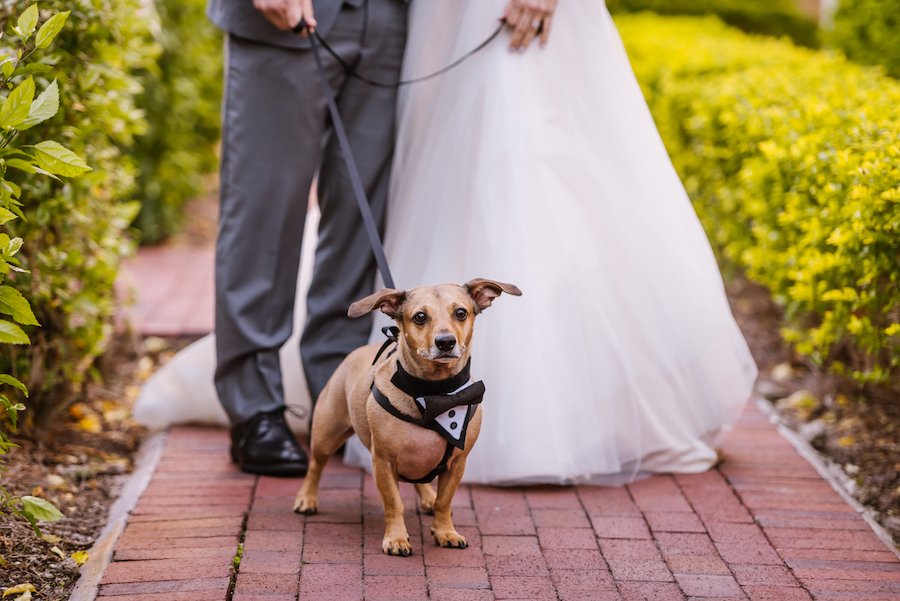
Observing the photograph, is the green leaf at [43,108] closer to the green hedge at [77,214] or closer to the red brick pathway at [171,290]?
the green hedge at [77,214]

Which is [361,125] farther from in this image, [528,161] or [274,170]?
[528,161]

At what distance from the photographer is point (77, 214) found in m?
3.33

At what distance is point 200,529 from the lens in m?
2.73

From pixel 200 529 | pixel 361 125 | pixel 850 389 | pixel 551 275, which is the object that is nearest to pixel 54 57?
pixel 361 125

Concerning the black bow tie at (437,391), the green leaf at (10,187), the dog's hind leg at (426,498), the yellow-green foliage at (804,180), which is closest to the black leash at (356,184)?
the black bow tie at (437,391)

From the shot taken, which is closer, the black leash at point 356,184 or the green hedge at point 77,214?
the black leash at point 356,184

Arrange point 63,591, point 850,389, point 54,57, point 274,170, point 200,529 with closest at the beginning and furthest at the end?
point 63,591
point 200,529
point 54,57
point 274,170
point 850,389

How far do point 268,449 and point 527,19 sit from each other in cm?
191

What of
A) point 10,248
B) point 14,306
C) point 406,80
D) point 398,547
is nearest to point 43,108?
point 10,248

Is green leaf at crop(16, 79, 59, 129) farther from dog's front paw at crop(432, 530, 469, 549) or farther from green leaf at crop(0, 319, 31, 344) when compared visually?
dog's front paw at crop(432, 530, 469, 549)

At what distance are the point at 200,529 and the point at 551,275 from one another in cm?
153

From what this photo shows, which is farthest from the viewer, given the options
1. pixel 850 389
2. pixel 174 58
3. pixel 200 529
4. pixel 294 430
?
pixel 174 58

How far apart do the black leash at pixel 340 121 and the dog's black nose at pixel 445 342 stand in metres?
0.42

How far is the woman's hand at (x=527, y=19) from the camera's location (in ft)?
9.87
